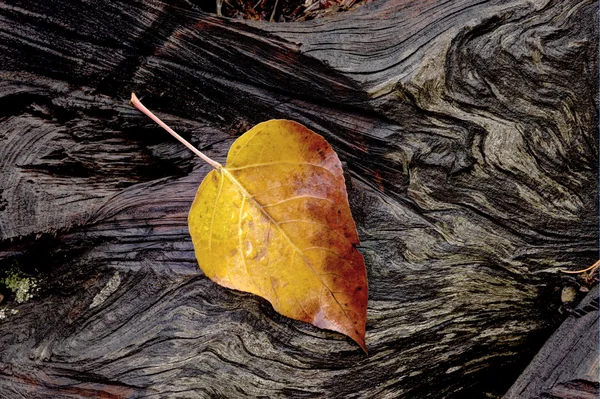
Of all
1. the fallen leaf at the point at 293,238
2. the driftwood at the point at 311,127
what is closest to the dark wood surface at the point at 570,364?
the driftwood at the point at 311,127

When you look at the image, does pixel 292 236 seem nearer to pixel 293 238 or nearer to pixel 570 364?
pixel 293 238

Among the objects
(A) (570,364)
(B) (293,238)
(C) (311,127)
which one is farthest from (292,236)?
(A) (570,364)

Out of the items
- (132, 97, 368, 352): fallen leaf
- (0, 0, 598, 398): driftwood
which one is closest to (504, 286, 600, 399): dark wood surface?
(0, 0, 598, 398): driftwood

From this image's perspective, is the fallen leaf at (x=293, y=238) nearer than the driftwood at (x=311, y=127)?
Yes

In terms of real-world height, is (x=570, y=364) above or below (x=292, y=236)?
below

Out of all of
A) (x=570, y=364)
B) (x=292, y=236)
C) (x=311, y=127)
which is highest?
(x=311, y=127)

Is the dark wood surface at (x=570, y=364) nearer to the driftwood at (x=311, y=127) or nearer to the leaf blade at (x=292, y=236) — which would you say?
the driftwood at (x=311, y=127)

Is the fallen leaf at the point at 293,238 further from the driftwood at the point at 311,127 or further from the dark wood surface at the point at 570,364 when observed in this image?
the dark wood surface at the point at 570,364
